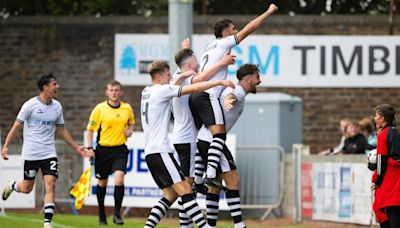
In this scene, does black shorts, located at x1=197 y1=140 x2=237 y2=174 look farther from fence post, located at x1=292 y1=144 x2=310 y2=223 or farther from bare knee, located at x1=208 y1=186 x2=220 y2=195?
fence post, located at x1=292 y1=144 x2=310 y2=223

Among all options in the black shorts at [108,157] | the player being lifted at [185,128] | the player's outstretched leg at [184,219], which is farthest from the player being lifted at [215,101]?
the black shorts at [108,157]

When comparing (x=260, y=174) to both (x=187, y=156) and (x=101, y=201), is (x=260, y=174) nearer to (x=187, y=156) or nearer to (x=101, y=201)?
(x=101, y=201)

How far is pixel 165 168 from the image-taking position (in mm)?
→ 15141

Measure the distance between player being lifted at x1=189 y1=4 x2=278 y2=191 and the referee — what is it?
4.05 meters

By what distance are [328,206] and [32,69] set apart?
9.73 meters

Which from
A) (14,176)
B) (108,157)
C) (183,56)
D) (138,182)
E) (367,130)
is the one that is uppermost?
(183,56)

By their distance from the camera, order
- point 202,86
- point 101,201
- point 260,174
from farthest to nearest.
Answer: point 260,174
point 101,201
point 202,86

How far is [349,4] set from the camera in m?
32.9

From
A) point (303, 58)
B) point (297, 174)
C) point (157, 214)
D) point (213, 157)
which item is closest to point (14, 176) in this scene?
point (297, 174)

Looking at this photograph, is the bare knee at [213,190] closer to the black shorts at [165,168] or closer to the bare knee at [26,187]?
the black shorts at [165,168]

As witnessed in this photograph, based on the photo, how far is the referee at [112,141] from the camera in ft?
65.9

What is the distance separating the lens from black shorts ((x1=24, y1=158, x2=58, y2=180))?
59.2 ft

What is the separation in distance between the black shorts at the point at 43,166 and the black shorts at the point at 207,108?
286cm

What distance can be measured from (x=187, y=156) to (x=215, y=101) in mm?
793
